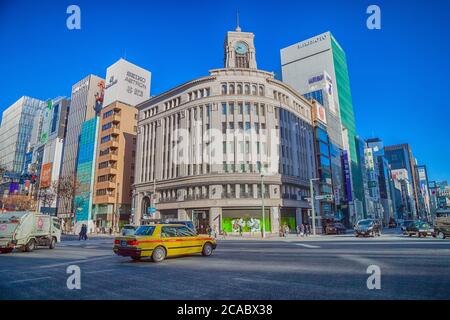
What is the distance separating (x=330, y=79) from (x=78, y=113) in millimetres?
77613

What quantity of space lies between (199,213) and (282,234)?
13.3 metres

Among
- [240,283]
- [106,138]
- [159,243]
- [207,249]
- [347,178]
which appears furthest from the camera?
[347,178]

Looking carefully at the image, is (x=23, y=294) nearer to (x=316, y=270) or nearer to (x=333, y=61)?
(x=316, y=270)

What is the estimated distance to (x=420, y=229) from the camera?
2572 centimetres

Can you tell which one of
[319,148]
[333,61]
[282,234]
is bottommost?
[282,234]

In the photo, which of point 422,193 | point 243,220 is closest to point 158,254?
point 243,220

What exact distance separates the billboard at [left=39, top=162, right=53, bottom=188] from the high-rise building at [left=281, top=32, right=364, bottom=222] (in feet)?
270

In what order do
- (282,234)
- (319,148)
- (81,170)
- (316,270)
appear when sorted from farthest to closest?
(81,170)
(319,148)
(282,234)
(316,270)

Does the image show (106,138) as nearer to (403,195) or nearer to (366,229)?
(366,229)

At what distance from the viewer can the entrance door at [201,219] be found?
128 ft

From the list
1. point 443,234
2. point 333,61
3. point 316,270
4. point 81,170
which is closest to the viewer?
point 316,270

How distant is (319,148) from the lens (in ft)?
183
